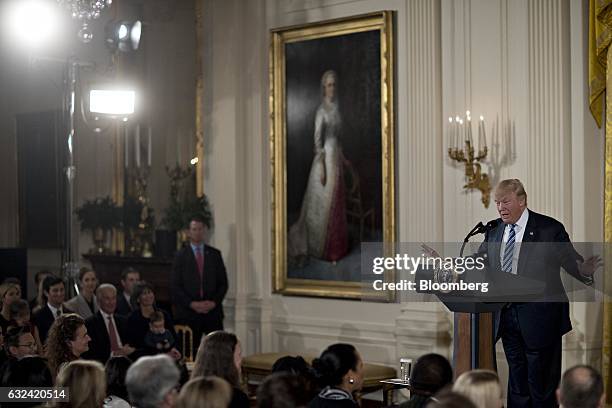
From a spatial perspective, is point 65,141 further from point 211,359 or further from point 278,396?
point 278,396

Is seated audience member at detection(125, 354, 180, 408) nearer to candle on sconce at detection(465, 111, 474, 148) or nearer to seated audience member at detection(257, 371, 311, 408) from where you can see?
seated audience member at detection(257, 371, 311, 408)

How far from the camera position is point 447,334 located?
9.20 meters

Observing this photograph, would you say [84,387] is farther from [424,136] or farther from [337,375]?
[424,136]

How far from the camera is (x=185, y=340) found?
10.2 metres

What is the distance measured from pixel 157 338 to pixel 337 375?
4.04 metres

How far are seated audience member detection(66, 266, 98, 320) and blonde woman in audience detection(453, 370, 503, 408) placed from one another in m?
5.74

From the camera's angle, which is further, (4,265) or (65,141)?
(65,141)

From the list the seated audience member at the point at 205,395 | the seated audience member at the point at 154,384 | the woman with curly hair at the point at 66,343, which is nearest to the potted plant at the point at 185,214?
the woman with curly hair at the point at 66,343

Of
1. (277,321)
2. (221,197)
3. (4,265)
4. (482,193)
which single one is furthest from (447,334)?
(4,265)

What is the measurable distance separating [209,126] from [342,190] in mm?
1889

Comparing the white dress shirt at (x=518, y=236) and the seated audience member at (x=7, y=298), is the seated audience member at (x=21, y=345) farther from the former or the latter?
the white dress shirt at (x=518, y=236)

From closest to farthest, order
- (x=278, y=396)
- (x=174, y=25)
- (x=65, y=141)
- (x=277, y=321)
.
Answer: (x=278, y=396)
(x=277, y=321)
(x=174, y=25)
(x=65, y=141)

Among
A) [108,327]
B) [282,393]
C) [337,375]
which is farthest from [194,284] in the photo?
[282,393]

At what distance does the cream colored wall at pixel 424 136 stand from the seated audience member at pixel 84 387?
4682 mm
